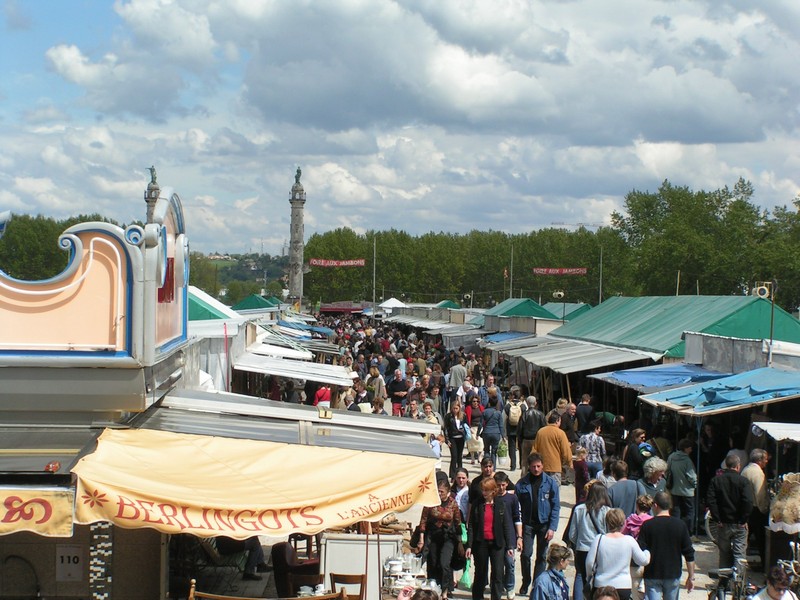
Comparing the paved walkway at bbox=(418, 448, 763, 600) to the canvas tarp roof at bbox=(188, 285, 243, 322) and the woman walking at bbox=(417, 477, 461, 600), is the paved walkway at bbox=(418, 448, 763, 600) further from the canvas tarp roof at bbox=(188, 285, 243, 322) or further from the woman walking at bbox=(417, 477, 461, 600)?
the canvas tarp roof at bbox=(188, 285, 243, 322)

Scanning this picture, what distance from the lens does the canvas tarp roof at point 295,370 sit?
17609mm

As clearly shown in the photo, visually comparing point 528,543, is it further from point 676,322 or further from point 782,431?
point 676,322

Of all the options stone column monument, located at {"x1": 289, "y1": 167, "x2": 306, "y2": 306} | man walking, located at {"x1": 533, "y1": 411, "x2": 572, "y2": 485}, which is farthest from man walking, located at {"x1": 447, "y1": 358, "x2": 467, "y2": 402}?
stone column monument, located at {"x1": 289, "y1": 167, "x2": 306, "y2": 306}

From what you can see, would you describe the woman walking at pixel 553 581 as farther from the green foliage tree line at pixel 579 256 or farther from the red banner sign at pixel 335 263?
the red banner sign at pixel 335 263

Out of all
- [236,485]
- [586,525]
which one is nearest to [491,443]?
[586,525]

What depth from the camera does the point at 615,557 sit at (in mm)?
8977

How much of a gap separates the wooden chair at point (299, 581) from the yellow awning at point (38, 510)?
3543mm

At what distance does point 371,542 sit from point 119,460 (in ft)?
11.6

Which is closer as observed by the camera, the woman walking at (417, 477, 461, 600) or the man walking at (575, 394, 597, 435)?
the woman walking at (417, 477, 461, 600)

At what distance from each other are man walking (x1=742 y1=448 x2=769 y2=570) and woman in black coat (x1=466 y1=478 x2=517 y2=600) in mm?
3234

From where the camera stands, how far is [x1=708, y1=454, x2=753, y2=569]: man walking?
37.0 feet

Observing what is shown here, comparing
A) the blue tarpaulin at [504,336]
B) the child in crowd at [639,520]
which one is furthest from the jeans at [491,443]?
the blue tarpaulin at [504,336]

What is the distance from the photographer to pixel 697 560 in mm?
12758

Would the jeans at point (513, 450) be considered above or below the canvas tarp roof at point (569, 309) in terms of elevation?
below
